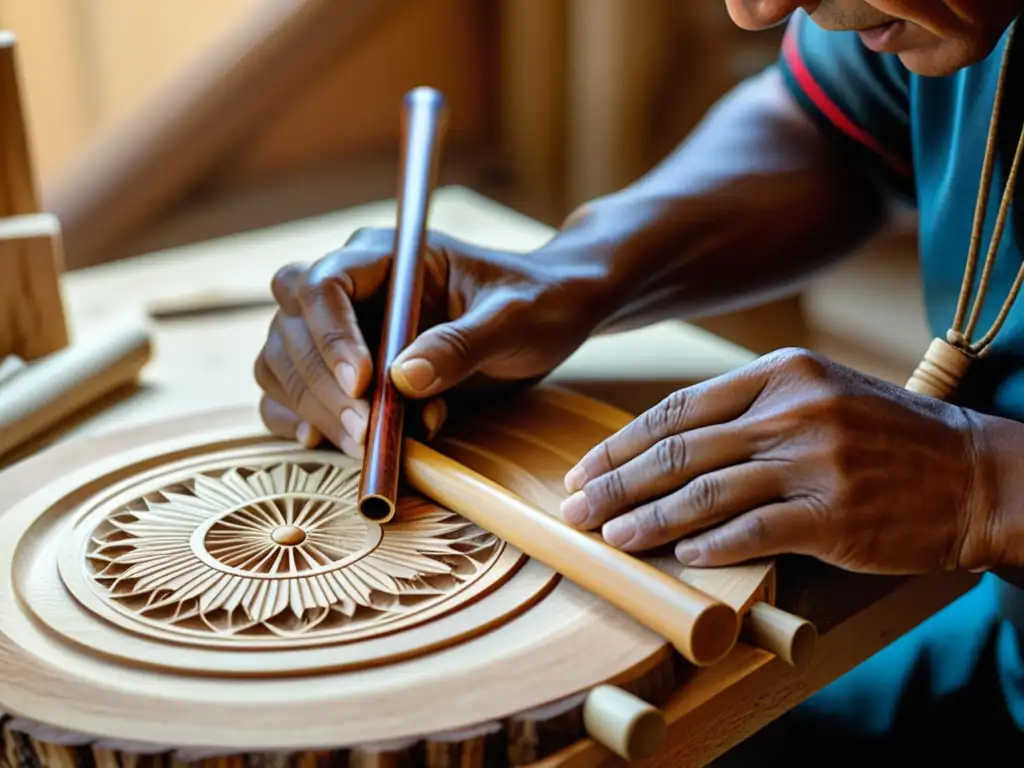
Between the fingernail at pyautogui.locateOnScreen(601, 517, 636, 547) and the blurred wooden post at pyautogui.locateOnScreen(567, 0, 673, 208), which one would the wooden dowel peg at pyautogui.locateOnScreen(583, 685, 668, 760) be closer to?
the fingernail at pyautogui.locateOnScreen(601, 517, 636, 547)

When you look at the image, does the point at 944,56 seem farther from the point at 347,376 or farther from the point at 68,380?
the point at 68,380

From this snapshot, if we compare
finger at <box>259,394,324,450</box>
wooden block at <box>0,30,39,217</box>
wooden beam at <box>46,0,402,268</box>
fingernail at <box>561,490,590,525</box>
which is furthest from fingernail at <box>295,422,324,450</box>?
wooden beam at <box>46,0,402,268</box>

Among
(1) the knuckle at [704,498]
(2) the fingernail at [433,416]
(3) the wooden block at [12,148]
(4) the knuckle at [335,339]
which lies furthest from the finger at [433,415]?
(3) the wooden block at [12,148]

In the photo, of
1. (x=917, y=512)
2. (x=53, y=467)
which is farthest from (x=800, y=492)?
(x=53, y=467)

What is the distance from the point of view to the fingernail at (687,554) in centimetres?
91

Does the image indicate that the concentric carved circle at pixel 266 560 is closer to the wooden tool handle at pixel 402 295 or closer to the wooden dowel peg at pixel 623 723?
the wooden tool handle at pixel 402 295

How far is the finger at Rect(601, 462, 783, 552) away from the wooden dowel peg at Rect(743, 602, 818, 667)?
8 cm

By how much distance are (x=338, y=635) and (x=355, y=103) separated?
2.72 meters

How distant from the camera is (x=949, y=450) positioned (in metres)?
0.96

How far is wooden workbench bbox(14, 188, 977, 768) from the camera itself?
0.90m

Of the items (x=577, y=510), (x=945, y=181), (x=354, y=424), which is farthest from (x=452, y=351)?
(x=945, y=181)

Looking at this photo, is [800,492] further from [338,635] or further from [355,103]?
[355,103]

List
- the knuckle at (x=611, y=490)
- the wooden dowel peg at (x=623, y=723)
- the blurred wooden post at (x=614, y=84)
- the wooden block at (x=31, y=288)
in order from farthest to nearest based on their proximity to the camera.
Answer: the blurred wooden post at (x=614, y=84), the wooden block at (x=31, y=288), the knuckle at (x=611, y=490), the wooden dowel peg at (x=623, y=723)

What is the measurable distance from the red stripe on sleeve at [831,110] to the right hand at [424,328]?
0.44m
